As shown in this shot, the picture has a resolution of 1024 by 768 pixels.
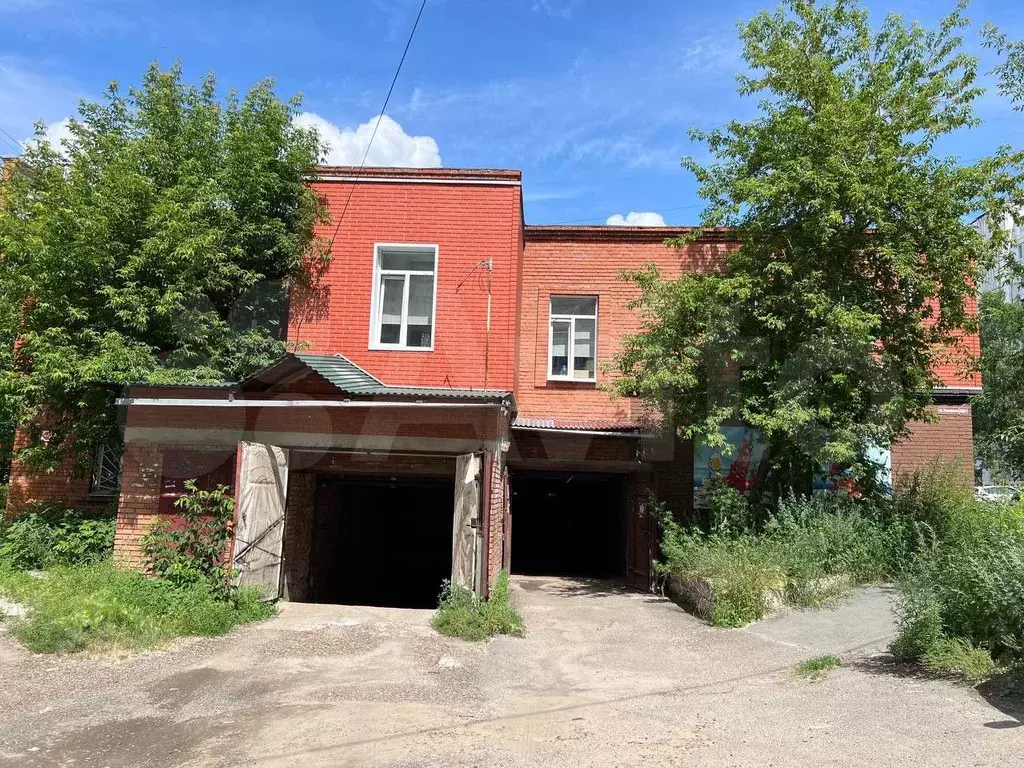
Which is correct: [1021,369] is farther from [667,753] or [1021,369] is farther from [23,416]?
[23,416]

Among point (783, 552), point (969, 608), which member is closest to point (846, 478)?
point (783, 552)

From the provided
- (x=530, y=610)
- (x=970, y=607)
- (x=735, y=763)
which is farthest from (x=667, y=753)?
(x=530, y=610)

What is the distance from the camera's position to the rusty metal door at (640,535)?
1236cm

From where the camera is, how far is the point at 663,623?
9562 mm

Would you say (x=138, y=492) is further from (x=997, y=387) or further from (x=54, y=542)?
(x=997, y=387)

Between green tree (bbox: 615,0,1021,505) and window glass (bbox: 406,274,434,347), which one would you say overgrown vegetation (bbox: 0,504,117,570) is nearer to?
window glass (bbox: 406,274,434,347)

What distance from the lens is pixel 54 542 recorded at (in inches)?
400

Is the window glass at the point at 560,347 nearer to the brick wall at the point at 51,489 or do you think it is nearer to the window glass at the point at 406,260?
the window glass at the point at 406,260

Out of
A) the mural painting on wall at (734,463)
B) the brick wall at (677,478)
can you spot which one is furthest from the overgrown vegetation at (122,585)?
the mural painting on wall at (734,463)

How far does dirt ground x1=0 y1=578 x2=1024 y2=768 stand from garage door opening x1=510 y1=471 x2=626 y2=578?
9551 millimetres

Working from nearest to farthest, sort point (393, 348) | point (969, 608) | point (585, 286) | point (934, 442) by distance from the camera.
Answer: point (969, 608)
point (393, 348)
point (934, 442)
point (585, 286)

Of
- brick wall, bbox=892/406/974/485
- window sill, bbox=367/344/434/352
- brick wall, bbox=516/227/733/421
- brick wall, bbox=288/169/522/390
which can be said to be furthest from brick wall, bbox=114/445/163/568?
brick wall, bbox=892/406/974/485

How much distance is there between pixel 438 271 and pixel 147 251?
4.37m

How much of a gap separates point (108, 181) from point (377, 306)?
430 centimetres
